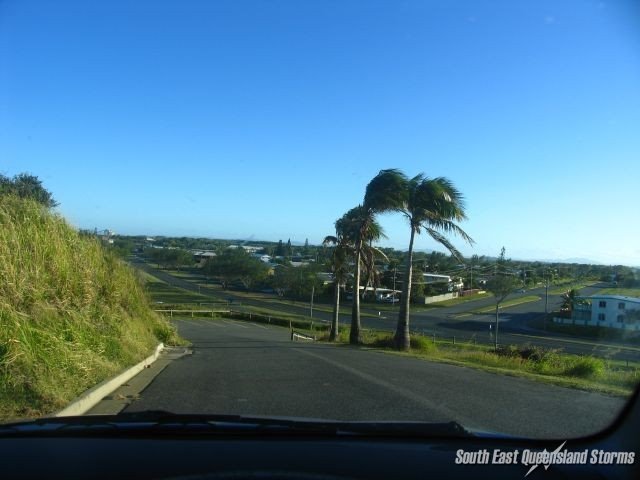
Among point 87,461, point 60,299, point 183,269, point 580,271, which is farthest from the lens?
point 183,269

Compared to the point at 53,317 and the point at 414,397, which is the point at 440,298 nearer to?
the point at 414,397

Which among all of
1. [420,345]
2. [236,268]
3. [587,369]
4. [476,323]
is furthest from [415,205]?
[236,268]

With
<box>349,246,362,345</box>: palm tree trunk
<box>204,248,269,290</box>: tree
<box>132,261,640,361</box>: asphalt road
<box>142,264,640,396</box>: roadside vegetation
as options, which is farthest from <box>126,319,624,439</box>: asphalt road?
<box>204,248,269,290</box>: tree

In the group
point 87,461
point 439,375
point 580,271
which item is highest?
point 580,271

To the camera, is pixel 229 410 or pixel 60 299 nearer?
pixel 229 410

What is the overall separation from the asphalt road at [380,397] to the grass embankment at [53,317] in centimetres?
100

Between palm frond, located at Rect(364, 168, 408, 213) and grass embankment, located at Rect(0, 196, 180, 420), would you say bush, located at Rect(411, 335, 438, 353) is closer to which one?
A: palm frond, located at Rect(364, 168, 408, 213)

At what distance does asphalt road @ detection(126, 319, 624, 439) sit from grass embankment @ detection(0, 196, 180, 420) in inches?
39.2

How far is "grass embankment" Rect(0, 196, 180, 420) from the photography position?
6.98m

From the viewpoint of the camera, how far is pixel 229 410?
7.28m

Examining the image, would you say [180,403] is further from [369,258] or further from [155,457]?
[369,258]

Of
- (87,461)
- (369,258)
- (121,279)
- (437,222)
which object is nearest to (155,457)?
(87,461)

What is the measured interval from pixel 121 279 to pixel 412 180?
12.1 metres

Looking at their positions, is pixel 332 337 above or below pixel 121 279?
below
